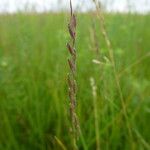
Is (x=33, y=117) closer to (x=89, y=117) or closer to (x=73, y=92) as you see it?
(x=89, y=117)

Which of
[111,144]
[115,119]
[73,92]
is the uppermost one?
[73,92]

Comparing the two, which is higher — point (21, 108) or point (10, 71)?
point (10, 71)

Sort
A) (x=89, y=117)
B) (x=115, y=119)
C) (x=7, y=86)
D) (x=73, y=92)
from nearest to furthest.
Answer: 1. (x=73, y=92)
2. (x=115, y=119)
3. (x=89, y=117)
4. (x=7, y=86)

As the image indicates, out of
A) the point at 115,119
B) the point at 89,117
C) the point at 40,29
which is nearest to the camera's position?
the point at 115,119

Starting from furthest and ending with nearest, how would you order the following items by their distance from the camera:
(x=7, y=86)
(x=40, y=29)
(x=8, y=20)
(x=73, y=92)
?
(x=8, y=20), (x=40, y=29), (x=7, y=86), (x=73, y=92)

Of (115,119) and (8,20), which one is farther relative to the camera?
(8,20)

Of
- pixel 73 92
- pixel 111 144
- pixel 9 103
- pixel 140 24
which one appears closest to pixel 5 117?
pixel 9 103

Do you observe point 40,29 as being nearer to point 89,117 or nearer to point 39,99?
point 39,99

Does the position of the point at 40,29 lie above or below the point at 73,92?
below

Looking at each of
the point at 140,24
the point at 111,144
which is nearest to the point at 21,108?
the point at 111,144
